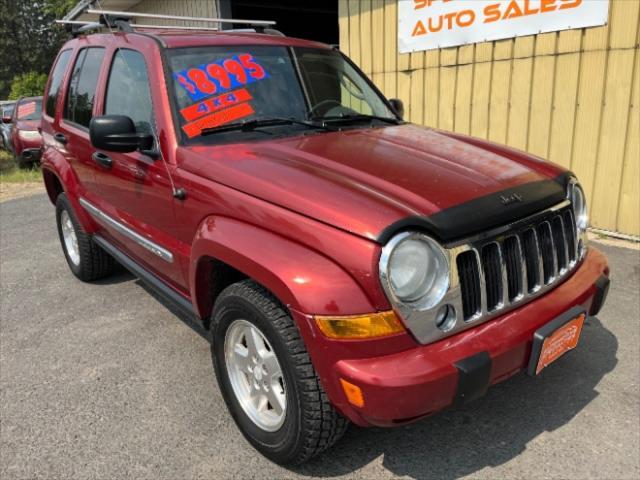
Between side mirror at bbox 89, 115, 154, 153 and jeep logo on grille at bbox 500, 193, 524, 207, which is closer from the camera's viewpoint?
jeep logo on grille at bbox 500, 193, 524, 207

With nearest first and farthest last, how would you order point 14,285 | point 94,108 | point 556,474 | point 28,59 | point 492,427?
point 556,474
point 492,427
point 94,108
point 14,285
point 28,59

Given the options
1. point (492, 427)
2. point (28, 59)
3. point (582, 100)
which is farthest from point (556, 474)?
Answer: point (28, 59)

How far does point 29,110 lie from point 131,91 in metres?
11.0

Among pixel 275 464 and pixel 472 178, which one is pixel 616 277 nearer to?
pixel 472 178

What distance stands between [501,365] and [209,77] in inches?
84.9

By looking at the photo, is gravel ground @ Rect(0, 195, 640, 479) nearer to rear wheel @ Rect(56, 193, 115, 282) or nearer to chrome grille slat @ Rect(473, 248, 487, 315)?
rear wheel @ Rect(56, 193, 115, 282)

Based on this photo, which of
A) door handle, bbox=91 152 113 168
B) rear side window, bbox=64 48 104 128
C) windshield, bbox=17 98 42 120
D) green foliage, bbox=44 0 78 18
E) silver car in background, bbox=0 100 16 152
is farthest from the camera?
green foliage, bbox=44 0 78 18

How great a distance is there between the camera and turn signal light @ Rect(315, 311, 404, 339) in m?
1.88

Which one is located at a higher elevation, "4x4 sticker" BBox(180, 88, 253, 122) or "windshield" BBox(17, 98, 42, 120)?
"4x4 sticker" BBox(180, 88, 253, 122)

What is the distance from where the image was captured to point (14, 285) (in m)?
4.82

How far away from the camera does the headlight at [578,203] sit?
8.67ft

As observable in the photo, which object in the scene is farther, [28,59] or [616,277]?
[28,59]

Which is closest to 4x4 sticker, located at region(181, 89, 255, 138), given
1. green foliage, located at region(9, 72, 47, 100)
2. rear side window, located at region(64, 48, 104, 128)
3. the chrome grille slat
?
rear side window, located at region(64, 48, 104, 128)

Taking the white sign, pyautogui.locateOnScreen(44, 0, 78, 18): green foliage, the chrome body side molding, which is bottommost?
the chrome body side molding
